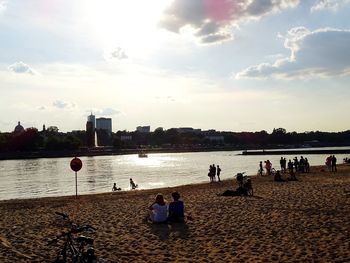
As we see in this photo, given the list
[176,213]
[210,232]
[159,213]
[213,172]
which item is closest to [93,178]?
[213,172]

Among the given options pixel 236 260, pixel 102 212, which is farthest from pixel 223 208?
pixel 236 260

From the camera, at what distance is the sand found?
1334 centimetres

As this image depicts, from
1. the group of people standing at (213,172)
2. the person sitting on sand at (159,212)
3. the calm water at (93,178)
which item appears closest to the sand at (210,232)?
the person sitting on sand at (159,212)

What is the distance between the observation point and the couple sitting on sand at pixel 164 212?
725 inches

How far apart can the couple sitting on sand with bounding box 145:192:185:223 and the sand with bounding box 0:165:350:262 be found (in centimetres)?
42

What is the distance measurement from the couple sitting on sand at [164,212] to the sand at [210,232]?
1.38ft

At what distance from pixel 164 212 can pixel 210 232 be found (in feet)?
8.75

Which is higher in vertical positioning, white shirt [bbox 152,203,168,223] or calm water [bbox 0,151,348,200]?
white shirt [bbox 152,203,168,223]

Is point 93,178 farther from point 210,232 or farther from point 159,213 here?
point 210,232

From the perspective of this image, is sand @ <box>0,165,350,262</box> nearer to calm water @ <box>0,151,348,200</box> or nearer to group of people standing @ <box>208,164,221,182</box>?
group of people standing @ <box>208,164,221,182</box>

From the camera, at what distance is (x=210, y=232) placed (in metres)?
16.5

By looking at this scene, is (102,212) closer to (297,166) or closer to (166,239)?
(166,239)

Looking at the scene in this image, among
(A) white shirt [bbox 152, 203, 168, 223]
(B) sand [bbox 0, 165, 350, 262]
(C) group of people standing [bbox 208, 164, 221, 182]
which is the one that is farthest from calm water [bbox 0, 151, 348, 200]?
(A) white shirt [bbox 152, 203, 168, 223]

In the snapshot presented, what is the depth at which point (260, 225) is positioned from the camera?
17.4 metres
